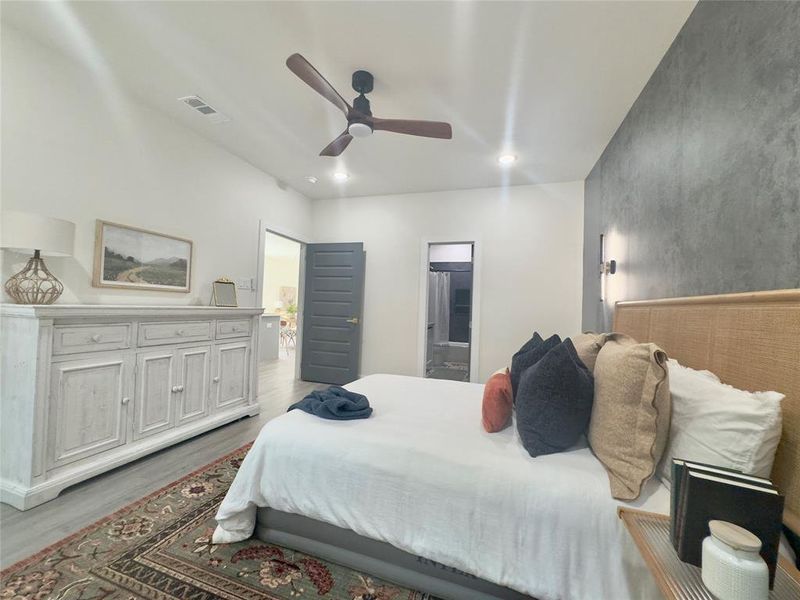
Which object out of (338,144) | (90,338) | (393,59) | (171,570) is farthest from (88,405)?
(393,59)

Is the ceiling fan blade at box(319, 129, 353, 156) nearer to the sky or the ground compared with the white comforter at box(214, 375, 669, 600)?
nearer to the sky

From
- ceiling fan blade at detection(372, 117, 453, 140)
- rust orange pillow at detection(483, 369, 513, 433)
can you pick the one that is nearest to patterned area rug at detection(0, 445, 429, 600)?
rust orange pillow at detection(483, 369, 513, 433)

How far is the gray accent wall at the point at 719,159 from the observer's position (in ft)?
3.73

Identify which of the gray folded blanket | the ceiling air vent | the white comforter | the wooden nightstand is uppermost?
the ceiling air vent

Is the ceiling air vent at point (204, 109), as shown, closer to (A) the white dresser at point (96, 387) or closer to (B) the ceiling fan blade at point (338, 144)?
(B) the ceiling fan blade at point (338, 144)

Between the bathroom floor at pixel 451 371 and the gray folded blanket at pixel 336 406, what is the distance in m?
3.56

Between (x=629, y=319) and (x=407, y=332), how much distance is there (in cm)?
277

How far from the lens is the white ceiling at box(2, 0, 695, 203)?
1829 millimetres

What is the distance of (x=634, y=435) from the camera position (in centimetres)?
116

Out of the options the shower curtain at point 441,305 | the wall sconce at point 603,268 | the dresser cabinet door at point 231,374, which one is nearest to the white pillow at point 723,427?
the wall sconce at point 603,268

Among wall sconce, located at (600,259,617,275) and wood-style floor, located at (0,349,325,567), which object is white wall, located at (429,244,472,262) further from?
wood-style floor, located at (0,349,325,567)

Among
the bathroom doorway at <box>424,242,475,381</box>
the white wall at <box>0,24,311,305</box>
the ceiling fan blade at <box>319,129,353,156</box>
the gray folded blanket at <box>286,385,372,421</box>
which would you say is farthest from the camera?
the bathroom doorway at <box>424,242,475,381</box>

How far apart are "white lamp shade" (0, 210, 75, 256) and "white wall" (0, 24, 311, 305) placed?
0.24m

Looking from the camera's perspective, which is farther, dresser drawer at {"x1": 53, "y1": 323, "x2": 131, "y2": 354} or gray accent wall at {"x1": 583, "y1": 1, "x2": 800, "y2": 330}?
dresser drawer at {"x1": 53, "y1": 323, "x2": 131, "y2": 354}
